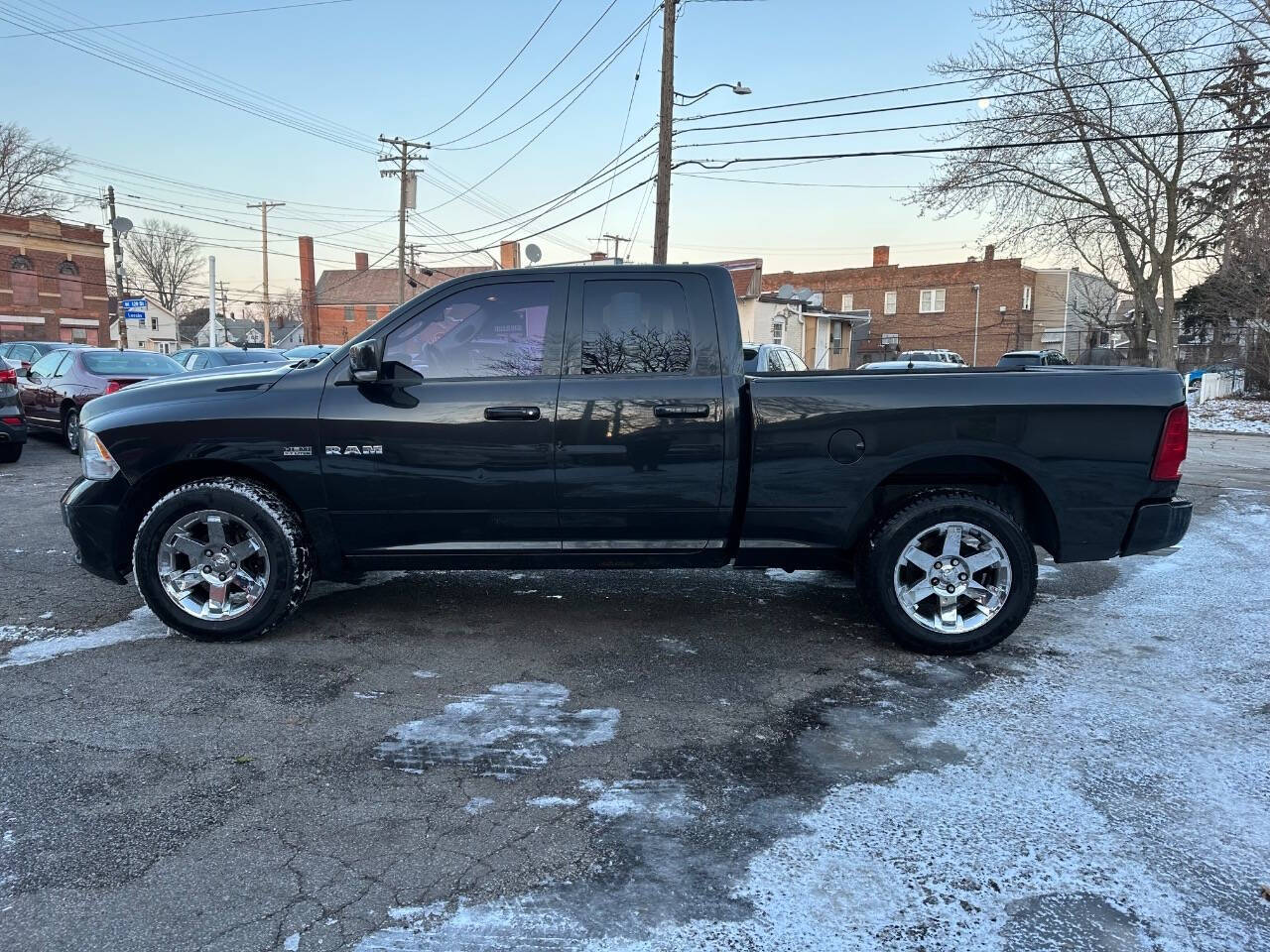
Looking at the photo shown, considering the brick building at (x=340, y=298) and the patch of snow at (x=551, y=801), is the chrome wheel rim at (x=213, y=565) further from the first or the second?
the brick building at (x=340, y=298)

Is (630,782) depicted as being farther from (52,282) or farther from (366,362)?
(52,282)

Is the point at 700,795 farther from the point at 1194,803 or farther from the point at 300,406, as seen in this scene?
the point at 300,406

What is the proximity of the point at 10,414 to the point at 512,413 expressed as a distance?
9281 millimetres

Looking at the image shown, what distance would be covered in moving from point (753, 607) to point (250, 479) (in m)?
2.93

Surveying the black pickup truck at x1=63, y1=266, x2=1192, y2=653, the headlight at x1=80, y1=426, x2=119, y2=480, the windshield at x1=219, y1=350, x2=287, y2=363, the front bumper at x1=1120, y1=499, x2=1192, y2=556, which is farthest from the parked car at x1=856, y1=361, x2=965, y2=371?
the windshield at x1=219, y1=350, x2=287, y2=363

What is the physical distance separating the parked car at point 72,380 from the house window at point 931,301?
44095mm

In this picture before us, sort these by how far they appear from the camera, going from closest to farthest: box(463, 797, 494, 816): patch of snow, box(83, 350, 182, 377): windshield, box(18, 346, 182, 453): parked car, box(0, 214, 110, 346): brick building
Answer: box(463, 797, 494, 816): patch of snow → box(18, 346, 182, 453): parked car → box(83, 350, 182, 377): windshield → box(0, 214, 110, 346): brick building

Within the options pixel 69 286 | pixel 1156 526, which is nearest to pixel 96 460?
pixel 1156 526

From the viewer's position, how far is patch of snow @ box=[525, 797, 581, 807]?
110 inches

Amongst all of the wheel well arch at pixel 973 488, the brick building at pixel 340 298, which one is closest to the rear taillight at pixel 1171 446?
the wheel well arch at pixel 973 488

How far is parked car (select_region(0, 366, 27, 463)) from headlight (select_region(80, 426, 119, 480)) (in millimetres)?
7359

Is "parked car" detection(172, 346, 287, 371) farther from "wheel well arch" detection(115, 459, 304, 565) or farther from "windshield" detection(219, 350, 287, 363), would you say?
"wheel well arch" detection(115, 459, 304, 565)

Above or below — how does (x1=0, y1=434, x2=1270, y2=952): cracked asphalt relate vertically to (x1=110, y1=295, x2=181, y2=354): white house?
below

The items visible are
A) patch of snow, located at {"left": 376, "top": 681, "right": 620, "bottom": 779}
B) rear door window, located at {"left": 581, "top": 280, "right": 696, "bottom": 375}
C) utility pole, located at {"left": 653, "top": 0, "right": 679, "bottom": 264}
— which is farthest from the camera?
utility pole, located at {"left": 653, "top": 0, "right": 679, "bottom": 264}
